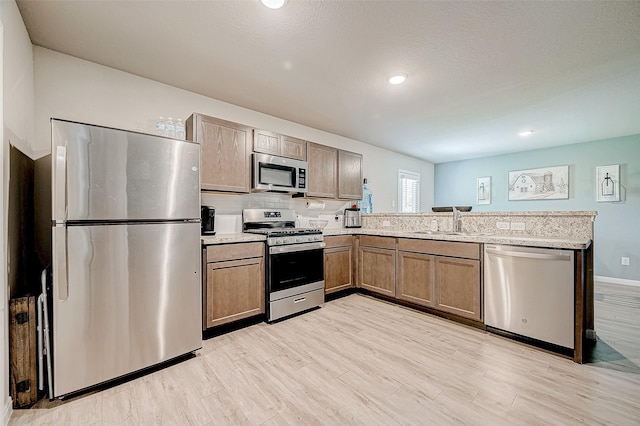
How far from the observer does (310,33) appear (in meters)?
1.99

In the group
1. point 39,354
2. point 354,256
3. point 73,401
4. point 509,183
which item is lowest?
point 73,401

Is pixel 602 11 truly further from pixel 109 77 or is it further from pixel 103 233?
pixel 109 77

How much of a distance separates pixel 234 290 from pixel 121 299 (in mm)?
949

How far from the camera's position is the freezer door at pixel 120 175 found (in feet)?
5.37

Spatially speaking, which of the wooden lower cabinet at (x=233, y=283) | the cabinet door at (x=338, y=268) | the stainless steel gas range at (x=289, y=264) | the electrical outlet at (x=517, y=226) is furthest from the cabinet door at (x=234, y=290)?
the electrical outlet at (x=517, y=226)

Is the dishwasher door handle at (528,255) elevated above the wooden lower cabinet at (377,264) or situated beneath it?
elevated above

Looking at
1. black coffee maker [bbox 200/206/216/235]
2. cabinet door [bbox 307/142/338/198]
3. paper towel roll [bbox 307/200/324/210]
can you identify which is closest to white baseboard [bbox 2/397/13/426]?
black coffee maker [bbox 200/206/216/235]

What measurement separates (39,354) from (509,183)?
7.34 metres

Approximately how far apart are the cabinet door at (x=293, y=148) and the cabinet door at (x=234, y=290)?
1.42 metres

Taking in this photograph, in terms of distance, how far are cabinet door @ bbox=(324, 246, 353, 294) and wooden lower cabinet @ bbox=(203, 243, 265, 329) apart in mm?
960

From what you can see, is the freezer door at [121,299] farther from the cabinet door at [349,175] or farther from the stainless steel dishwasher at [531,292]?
the stainless steel dishwasher at [531,292]

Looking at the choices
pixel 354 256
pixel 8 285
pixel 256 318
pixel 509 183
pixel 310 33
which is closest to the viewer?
pixel 8 285

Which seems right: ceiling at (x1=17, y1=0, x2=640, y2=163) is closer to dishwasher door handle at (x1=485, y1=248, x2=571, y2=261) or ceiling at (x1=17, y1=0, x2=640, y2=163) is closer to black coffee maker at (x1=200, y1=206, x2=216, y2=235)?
black coffee maker at (x1=200, y1=206, x2=216, y2=235)

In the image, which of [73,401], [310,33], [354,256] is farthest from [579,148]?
[73,401]
